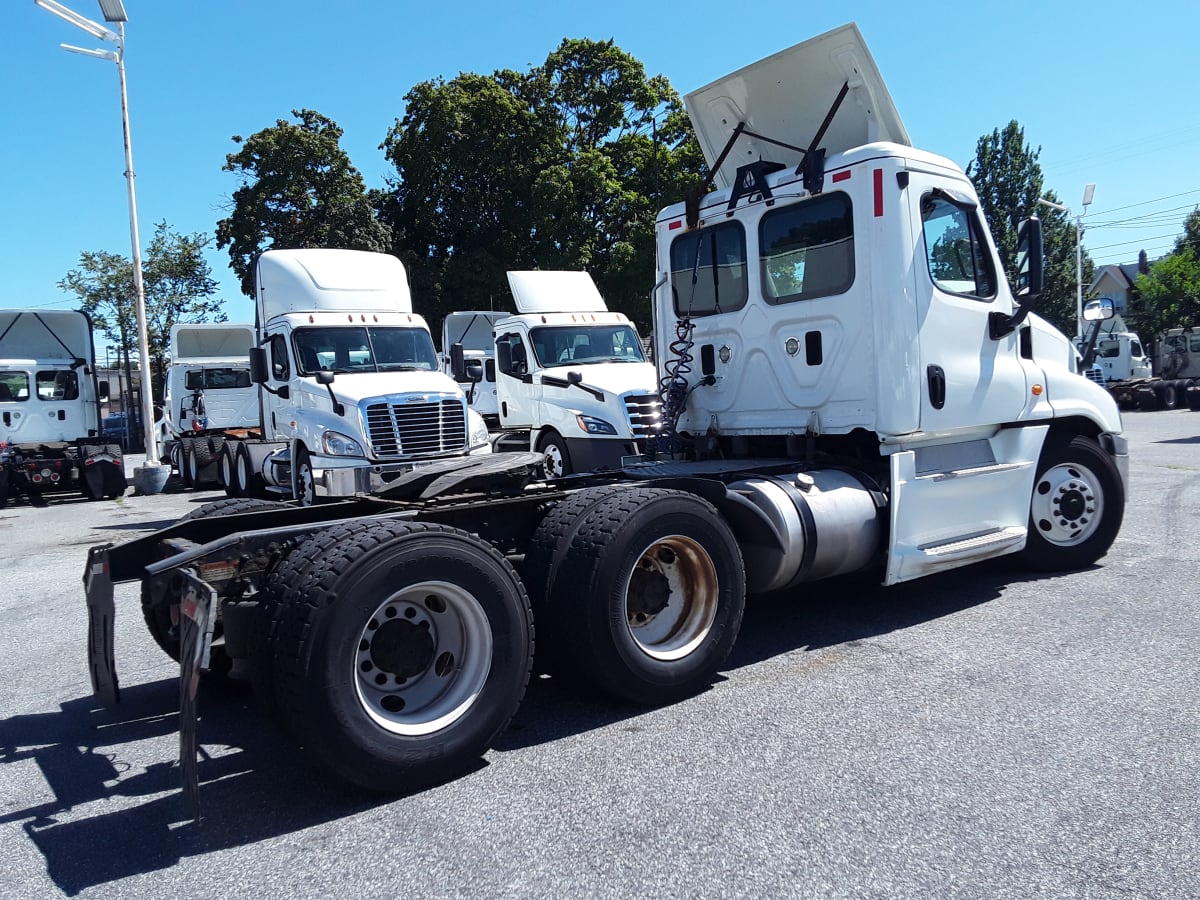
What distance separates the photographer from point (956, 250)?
636 cm

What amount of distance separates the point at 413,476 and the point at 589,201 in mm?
24457

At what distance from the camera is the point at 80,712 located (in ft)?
16.4

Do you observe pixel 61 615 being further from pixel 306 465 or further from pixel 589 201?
pixel 589 201

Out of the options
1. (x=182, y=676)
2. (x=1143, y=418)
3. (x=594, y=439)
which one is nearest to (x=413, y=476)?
(x=182, y=676)

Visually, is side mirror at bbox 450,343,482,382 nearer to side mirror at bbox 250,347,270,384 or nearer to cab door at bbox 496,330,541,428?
cab door at bbox 496,330,541,428

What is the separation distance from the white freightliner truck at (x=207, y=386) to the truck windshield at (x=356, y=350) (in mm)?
9211

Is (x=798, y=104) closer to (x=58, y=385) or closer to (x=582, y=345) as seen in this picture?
(x=582, y=345)

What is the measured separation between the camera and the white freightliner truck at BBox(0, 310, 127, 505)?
1830 cm

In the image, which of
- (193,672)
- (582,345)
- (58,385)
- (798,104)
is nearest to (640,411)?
(582,345)

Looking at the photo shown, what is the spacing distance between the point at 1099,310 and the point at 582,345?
7673 mm

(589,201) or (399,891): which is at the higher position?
(589,201)

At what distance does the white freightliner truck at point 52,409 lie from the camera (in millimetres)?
18297

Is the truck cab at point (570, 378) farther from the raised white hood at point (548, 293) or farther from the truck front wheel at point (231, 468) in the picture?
the truck front wheel at point (231, 468)

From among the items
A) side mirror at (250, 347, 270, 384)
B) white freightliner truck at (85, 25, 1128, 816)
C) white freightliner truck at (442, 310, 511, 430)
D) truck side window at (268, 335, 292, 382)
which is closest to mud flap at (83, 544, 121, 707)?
white freightliner truck at (85, 25, 1128, 816)
